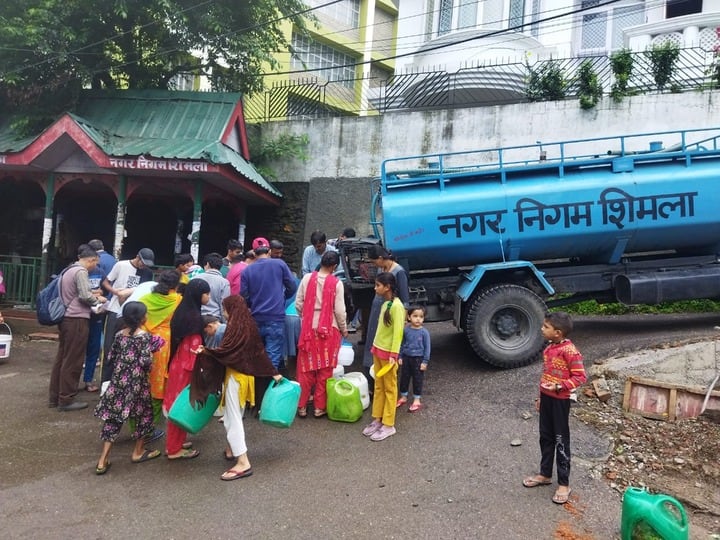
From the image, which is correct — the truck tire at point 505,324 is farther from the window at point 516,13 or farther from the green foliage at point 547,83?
the window at point 516,13

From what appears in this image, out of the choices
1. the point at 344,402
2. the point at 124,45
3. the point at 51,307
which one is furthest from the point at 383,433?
the point at 124,45

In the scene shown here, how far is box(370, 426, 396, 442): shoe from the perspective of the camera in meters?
4.45

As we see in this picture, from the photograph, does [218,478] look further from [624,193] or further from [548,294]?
[624,193]

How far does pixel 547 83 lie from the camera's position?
34.4 feet

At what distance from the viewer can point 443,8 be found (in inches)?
594

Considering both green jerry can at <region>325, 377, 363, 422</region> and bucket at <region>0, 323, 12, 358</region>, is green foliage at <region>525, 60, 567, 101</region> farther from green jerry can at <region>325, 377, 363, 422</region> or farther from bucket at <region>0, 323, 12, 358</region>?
bucket at <region>0, 323, 12, 358</region>

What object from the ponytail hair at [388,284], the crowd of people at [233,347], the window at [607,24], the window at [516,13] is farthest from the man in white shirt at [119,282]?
the window at [607,24]

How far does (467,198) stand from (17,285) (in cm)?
915

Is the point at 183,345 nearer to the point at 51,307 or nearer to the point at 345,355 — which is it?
the point at 345,355

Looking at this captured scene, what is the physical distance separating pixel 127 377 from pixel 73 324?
5.68ft

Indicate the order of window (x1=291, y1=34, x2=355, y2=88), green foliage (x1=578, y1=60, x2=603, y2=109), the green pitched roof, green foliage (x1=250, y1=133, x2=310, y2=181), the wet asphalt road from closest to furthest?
the wet asphalt road
the green pitched roof
green foliage (x1=578, y1=60, x2=603, y2=109)
green foliage (x1=250, y1=133, x2=310, y2=181)
window (x1=291, y1=34, x2=355, y2=88)

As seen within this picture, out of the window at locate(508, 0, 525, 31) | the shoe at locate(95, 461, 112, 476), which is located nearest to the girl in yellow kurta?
the shoe at locate(95, 461, 112, 476)

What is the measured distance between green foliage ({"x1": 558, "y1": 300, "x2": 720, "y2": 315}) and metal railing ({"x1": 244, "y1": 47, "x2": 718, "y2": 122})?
4417mm

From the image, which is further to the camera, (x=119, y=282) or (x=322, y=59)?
(x=322, y=59)
